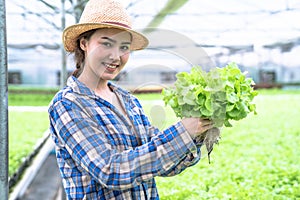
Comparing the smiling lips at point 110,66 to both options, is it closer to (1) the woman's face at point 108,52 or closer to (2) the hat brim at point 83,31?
(1) the woman's face at point 108,52

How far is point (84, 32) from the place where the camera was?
1324mm

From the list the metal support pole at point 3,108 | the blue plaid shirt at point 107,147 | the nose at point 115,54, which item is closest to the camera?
the blue plaid shirt at point 107,147

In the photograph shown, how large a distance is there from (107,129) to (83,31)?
0.32 metres

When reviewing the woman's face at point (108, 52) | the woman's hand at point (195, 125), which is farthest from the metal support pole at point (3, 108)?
the woman's hand at point (195, 125)

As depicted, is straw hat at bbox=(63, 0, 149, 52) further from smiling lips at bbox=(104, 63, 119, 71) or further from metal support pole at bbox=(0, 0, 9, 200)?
metal support pole at bbox=(0, 0, 9, 200)

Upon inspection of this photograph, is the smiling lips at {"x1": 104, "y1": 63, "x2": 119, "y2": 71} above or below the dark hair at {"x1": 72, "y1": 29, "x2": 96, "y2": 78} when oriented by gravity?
below

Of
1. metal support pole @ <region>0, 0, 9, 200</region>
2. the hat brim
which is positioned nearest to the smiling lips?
the hat brim

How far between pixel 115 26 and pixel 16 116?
8.34 meters

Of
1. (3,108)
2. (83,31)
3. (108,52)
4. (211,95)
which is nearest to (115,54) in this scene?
(108,52)

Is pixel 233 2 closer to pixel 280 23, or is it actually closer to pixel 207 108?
pixel 280 23

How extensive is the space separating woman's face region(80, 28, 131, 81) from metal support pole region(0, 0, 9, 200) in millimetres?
363

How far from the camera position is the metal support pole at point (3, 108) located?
1465mm

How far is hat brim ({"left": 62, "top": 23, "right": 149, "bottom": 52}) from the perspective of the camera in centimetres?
124

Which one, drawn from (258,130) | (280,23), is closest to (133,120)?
(258,130)
